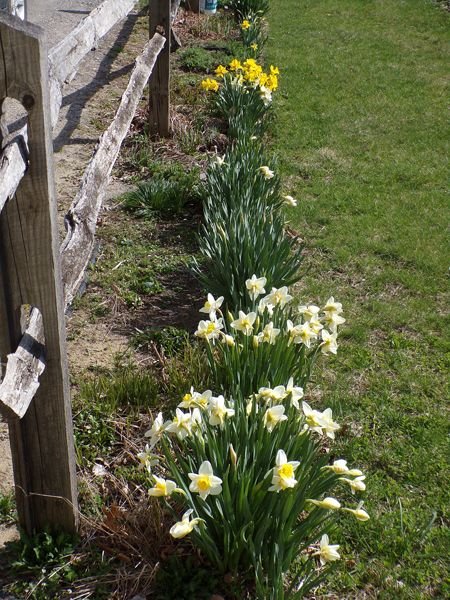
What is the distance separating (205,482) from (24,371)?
24.0 inches

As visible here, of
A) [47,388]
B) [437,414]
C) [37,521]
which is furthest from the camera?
[437,414]

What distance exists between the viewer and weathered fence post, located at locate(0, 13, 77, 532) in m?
2.02

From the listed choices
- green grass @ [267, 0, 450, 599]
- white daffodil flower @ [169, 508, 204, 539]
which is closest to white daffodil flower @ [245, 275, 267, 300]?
green grass @ [267, 0, 450, 599]

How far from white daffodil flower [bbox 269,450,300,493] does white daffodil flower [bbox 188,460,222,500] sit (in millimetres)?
160

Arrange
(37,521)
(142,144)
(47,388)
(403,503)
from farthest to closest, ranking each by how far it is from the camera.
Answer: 1. (142,144)
2. (403,503)
3. (37,521)
4. (47,388)

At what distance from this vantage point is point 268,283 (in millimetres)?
3910

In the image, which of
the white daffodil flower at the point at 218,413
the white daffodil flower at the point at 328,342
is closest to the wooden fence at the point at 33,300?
the white daffodil flower at the point at 218,413

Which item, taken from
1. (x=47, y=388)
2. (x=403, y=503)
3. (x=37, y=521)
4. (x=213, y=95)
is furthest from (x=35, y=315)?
(x=213, y=95)

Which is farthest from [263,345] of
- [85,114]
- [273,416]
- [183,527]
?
[85,114]

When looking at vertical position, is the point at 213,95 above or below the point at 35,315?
below

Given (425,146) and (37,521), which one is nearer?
(37,521)

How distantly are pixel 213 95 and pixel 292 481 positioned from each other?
593 centimetres

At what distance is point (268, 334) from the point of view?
3.09 metres

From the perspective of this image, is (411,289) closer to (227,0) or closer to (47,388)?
(47,388)
